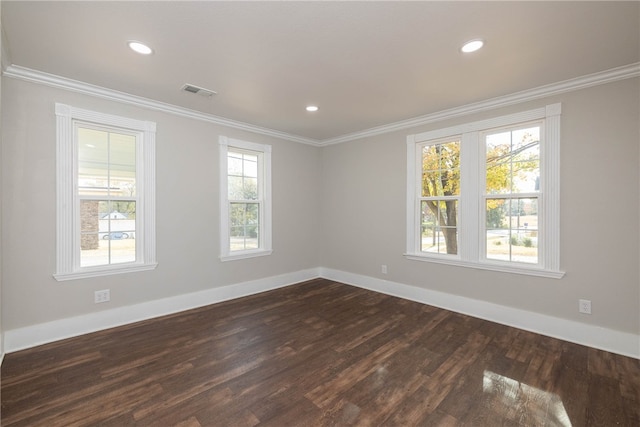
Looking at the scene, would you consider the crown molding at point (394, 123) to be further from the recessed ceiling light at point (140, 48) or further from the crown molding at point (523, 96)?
the recessed ceiling light at point (140, 48)

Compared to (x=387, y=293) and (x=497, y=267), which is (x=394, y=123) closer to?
(x=497, y=267)

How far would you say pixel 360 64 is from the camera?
2531mm

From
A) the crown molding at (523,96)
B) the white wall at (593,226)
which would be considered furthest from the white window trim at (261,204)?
the white wall at (593,226)

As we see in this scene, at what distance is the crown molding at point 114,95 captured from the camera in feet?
8.74

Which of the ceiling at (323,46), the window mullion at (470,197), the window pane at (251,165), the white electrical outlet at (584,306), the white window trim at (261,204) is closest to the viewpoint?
the ceiling at (323,46)

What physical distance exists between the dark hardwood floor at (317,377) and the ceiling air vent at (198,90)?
2.61m

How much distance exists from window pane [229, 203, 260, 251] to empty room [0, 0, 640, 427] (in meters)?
0.03

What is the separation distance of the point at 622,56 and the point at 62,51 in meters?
4.65

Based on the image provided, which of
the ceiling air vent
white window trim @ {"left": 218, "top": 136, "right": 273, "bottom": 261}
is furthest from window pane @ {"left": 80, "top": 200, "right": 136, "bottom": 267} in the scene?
the ceiling air vent

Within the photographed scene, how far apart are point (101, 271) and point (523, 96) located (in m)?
5.01

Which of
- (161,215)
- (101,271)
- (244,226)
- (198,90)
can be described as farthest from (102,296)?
(198,90)

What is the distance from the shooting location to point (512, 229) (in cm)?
336

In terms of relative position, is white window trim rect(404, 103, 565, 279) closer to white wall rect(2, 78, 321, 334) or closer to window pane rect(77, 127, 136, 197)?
white wall rect(2, 78, 321, 334)

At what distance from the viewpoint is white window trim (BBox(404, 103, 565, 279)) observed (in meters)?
3.02
